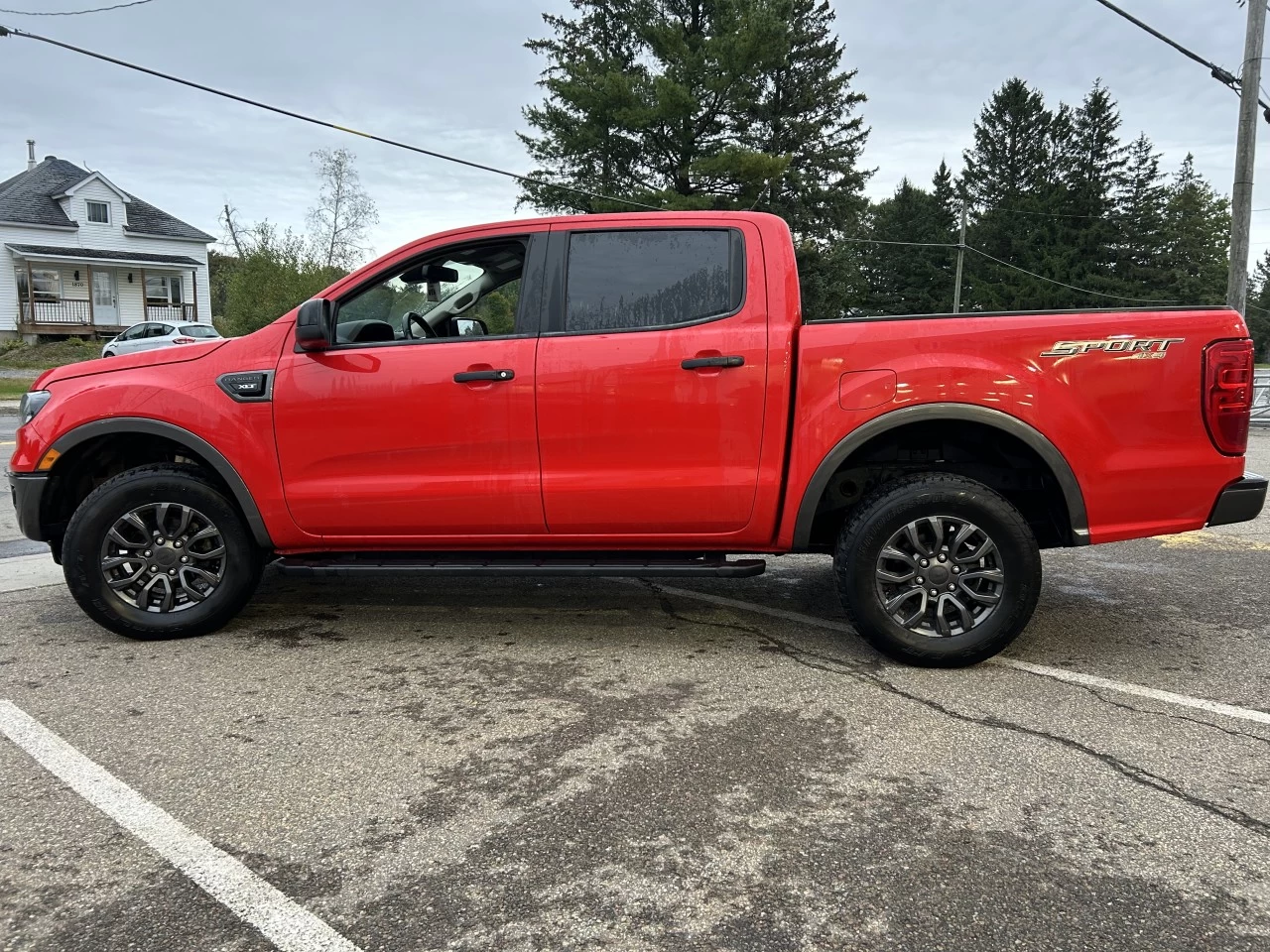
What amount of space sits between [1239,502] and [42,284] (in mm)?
44685

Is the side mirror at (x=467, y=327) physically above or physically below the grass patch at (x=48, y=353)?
below

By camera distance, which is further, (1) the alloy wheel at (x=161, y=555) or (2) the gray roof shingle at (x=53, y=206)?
(2) the gray roof shingle at (x=53, y=206)

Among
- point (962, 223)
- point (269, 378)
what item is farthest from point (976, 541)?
point (962, 223)

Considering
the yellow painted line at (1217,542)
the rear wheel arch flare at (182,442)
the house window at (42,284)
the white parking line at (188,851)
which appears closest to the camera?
the white parking line at (188,851)

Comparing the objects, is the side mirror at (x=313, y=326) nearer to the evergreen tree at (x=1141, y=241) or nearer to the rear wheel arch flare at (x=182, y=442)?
the rear wheel arch flare at (x=182, y=442)

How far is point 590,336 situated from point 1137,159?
6452 centimetres

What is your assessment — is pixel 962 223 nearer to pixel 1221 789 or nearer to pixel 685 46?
pixel 685 46

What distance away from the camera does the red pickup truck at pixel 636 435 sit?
3.68 meters

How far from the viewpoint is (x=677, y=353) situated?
3.86 metres

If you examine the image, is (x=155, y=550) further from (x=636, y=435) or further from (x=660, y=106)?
(x=660, y=106)

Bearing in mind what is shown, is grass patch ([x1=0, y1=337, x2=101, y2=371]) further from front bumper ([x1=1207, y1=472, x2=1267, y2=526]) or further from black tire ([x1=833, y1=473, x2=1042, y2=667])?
front bumper ([x1=1207, y1=472, x2=1267, y2=526])

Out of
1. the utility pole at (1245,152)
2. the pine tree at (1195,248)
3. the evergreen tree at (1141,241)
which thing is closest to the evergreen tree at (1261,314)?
the pine tree at (1195,248)

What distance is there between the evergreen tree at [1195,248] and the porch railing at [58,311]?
5327 cm

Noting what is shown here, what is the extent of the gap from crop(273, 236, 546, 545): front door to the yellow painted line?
4.82m
